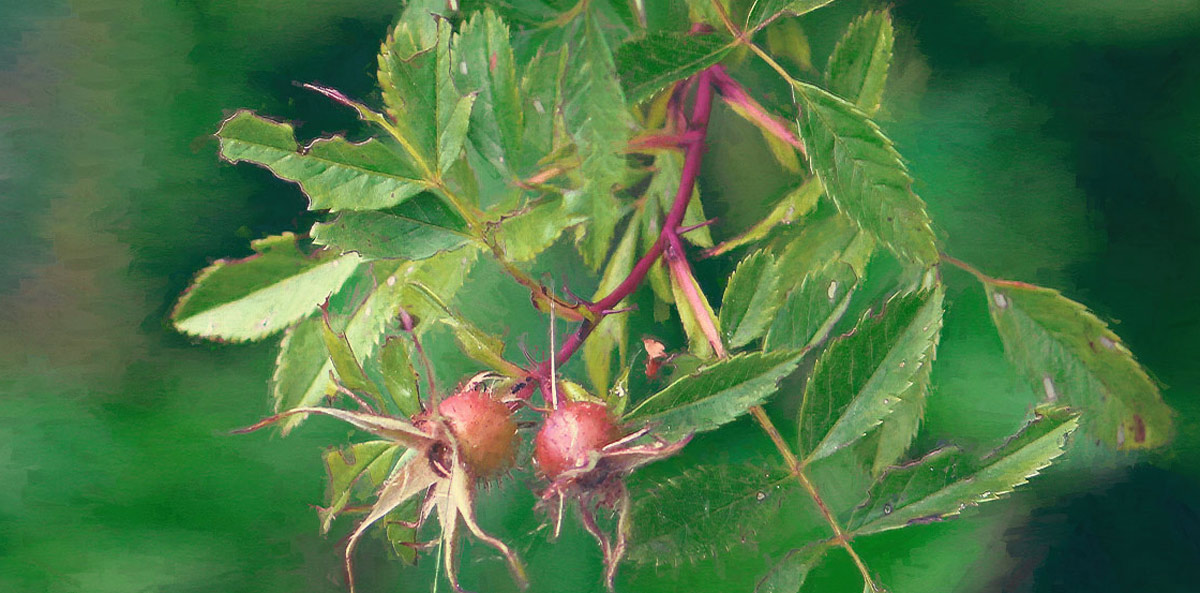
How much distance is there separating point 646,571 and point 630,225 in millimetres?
254

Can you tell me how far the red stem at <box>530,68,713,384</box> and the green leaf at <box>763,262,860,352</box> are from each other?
0.26 feet

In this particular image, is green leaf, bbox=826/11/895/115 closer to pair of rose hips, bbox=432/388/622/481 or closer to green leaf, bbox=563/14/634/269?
green leaf, bbox=563/14/634/269

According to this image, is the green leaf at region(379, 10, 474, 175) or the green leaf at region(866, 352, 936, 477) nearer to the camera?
the green leaf at region(379, 10, 474, 175)

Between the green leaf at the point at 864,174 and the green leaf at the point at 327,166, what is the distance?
205 millimetres

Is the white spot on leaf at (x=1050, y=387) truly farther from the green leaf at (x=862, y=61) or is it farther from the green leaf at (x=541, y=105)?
the green leaf at (x=541, y=105)

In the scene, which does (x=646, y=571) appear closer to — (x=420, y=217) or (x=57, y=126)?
(x=420, y=217)

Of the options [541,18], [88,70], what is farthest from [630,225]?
[88,70]

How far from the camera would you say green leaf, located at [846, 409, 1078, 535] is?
41 centimetres

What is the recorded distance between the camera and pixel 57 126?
67cm

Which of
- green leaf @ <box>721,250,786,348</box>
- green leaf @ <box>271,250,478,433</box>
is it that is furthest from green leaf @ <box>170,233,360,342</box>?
green leaf @ <box>721,250,786,348</box>

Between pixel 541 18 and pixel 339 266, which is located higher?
pixel 541 18

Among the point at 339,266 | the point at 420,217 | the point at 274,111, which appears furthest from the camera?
the point at 274,111

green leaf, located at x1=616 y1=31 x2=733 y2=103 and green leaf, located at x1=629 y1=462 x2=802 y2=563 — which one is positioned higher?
green leaf, located at x1=616 y1=31 x2=733 y2=103

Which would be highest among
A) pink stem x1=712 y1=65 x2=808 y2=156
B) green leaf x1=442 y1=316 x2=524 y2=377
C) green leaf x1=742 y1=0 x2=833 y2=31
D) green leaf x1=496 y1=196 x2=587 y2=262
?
green leaf x1=742 y1=0 x2=833 y2=31
